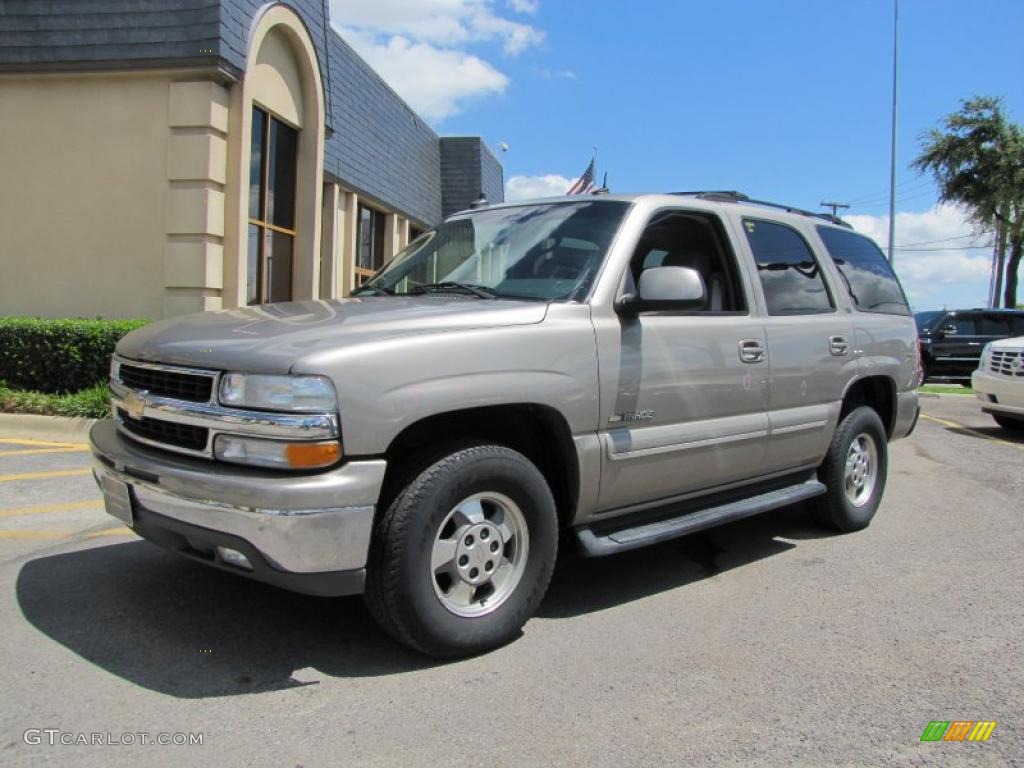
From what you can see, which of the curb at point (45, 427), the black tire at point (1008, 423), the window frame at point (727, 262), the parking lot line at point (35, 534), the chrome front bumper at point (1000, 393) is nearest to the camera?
the window frame at point (727, 262)

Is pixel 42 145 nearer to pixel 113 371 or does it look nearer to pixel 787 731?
pixel 113 371

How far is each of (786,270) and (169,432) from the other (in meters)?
3.67

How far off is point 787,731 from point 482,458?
4.83ft

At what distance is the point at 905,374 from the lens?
590cm

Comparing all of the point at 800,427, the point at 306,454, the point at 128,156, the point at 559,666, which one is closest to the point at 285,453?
the point at 306,454

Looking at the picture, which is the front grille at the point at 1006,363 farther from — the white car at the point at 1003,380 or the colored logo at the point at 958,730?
the colored logo at the point at 958,730

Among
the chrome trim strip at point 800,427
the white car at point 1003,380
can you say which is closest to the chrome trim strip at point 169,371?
the chrome trim strip at point 800,427

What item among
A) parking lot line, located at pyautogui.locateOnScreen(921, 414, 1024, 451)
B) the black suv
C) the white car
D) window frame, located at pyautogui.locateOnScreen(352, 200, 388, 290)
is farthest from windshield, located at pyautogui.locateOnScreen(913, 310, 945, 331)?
window frame, located at pyautogui.locateOnScreen(352, 200, 388, 290)

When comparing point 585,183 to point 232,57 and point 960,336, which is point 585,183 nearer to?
point 232,57

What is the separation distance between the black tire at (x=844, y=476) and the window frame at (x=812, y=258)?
773 millimetres

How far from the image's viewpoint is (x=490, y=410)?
3.43 meters

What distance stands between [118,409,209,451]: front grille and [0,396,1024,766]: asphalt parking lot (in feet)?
2.82

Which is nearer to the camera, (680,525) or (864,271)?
(680,525)

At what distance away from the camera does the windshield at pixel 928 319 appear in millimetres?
19359
